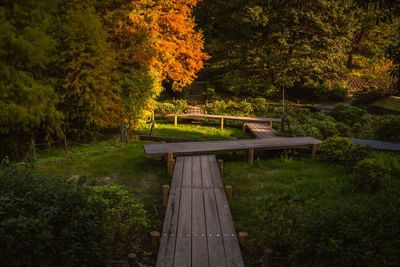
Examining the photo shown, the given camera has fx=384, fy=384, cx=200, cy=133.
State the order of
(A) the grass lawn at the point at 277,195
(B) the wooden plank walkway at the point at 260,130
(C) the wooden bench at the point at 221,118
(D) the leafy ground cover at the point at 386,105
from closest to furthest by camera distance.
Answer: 1. (A) the grass lawn at the point at 277,195
2. (B) the wooden plank walkway at the point at 260,130
3. (C) the wooden bench at the point at 221,118
4. (D) the leafy ground cover at the point at 386,105

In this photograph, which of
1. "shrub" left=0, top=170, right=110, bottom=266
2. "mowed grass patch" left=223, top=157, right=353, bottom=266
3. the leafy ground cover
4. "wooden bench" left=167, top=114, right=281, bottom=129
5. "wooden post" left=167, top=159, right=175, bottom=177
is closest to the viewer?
"shrub" left=0, top=170, right=110, bottom=266

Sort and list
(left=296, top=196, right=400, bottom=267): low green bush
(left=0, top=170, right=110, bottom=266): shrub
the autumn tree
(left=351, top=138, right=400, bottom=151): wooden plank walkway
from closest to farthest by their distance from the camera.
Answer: (left=0, top=170, right=110, bottom=266): shrub → (left=296, top=196, right=400, bottom=267): low green bush → (left=351, top=138, right=400, bottom=151): wooden plank walkway → the autumn tree

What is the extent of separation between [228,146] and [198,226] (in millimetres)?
7080

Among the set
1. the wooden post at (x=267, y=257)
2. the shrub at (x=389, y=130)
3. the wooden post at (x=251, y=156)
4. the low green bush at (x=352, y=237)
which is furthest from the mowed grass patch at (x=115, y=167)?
the shrub at (x=389, y=130)

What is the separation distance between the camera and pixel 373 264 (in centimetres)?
579

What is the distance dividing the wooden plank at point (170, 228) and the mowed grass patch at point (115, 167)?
638mm

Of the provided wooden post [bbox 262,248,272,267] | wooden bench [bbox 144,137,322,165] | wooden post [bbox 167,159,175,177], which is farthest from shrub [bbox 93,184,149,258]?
wooden bench [bbox 144,137,322,165]

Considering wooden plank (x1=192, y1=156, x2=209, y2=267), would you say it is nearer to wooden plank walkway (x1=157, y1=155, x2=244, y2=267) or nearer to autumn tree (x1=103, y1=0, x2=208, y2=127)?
wooden plank walkway (x1=157, y1=155, x2=244, y2=267)

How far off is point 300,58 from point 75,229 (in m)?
27.3

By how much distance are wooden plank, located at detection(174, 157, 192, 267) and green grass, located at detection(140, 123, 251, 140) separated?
30.7 ft

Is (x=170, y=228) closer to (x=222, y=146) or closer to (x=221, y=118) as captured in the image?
(x=222, y=146)

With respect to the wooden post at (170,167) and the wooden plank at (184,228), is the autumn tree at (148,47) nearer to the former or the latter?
the wooden post at (170,167)

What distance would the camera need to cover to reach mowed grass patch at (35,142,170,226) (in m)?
11.9

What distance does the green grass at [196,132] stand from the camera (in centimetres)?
2108
